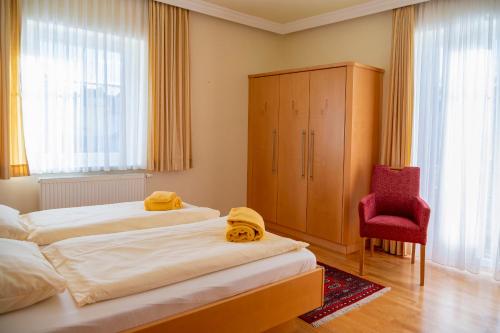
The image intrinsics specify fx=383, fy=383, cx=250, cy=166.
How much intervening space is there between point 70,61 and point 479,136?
3.73m

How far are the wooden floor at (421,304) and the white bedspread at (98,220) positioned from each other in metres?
1.13

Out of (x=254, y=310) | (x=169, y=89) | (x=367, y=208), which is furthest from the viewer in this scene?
(x=169, y=89)

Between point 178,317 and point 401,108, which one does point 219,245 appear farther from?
point 401,108

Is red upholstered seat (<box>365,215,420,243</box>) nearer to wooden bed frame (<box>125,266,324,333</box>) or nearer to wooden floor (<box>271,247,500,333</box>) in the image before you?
wooden floor (<box>271,247,500,333</box>)

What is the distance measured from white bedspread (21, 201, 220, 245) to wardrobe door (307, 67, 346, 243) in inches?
54.4

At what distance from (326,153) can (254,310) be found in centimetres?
231

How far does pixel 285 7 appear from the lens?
4336 millimetres

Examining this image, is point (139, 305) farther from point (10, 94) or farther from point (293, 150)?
point (293, 150)

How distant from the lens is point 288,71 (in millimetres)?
4324

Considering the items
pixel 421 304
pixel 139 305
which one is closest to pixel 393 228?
pixel 421 304

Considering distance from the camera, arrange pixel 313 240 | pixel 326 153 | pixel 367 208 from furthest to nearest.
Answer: pixel 313 240, pixel 326 153, pixel 367 208

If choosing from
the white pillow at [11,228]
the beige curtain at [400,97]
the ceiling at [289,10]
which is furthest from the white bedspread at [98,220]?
the ceiling at [289,10]

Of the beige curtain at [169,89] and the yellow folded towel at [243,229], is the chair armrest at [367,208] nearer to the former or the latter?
the yellow folded towel at [243,229]

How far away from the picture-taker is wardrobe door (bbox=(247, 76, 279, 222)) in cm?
459
